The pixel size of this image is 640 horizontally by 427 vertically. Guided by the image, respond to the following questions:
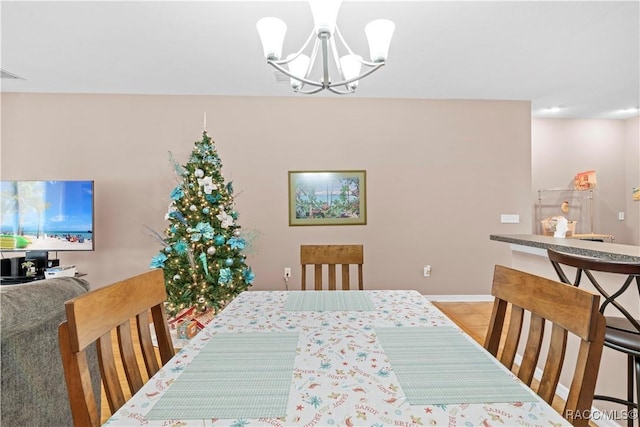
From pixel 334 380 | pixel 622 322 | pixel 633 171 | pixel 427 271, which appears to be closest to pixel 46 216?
pixel 334 380

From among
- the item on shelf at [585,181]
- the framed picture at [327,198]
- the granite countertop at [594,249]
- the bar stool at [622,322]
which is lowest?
the bar stool at [622,322]

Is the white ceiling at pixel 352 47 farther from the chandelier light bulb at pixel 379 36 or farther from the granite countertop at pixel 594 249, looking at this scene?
the granite countertop at pixel 594 249

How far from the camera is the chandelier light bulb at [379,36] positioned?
1663 millimetres

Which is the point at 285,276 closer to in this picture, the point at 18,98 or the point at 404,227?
the point at 404,227

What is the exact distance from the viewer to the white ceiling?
2.27 meters

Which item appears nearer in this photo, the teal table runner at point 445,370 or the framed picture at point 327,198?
the teal table runner at point 445,370

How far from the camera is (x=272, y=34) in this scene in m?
1.62

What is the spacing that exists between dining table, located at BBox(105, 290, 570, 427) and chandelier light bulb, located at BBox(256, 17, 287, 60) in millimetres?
1268

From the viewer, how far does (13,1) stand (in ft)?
7.13

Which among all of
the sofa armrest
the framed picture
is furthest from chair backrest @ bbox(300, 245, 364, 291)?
the framed picture

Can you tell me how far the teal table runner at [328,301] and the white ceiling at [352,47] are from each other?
1.91m

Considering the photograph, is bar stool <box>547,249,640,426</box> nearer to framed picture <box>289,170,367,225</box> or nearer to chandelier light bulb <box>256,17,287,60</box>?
chandelier light bulb <box>256,17,287,60</box>

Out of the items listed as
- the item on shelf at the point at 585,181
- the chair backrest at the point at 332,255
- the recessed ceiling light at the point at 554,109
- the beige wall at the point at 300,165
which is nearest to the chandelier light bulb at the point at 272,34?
the chair backrest at the point at 332,255

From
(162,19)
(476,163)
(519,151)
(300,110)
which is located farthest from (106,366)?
(519,151)
